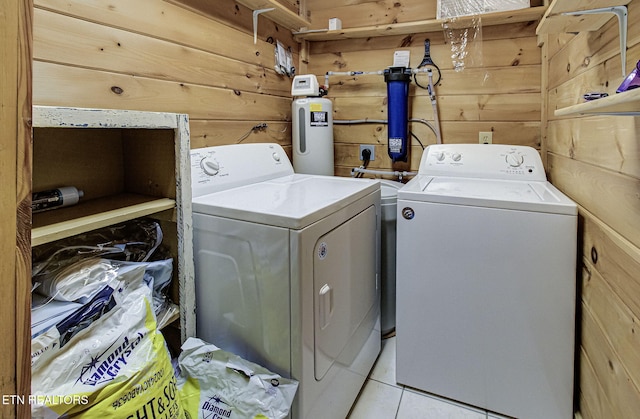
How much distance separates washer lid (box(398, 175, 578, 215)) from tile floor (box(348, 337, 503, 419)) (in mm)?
851

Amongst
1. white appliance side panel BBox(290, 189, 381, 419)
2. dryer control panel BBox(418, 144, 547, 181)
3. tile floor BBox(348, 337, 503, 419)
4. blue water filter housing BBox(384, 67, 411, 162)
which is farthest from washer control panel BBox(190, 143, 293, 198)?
tile floor BBox(348, 337, 503, 419)

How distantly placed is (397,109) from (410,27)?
0.47m

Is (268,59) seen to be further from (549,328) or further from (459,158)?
(549,328)

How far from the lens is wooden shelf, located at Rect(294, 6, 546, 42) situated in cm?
191

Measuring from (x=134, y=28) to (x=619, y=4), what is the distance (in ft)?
5.01

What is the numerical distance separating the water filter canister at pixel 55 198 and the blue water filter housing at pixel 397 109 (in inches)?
63.3

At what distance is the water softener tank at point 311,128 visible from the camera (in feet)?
7.30

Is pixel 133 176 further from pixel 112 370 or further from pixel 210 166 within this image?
pixel 112 370

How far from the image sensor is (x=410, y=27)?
7.07ft

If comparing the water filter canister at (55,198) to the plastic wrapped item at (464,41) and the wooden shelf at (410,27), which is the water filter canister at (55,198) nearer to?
the wooden shelf at (410,27)

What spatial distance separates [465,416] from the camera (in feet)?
5.00

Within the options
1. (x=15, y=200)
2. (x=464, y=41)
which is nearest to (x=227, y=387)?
(x=15, y=200)

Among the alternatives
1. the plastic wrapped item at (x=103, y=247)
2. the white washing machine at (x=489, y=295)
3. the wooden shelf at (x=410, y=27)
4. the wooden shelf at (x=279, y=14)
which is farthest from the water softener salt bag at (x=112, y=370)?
the wooden shelf at (x=410, y=27)

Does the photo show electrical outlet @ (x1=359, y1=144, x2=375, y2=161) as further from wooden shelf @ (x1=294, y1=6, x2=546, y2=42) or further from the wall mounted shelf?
the wall mounted shelf
